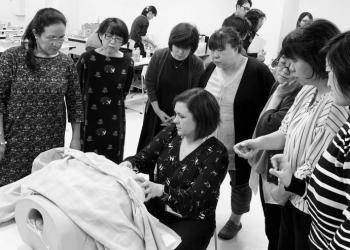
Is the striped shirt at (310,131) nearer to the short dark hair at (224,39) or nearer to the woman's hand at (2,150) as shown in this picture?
the short dark hair at (224,39)

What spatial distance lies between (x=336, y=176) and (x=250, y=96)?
48.7 inches

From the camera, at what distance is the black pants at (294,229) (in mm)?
1471

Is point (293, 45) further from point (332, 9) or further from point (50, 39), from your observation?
point (332, 9)

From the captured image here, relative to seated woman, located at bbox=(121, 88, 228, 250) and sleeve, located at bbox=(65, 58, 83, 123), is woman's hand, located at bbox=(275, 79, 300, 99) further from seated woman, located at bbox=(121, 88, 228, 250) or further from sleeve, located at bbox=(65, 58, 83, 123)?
sleeve, located at bbox=(65, 58, 83, 123)

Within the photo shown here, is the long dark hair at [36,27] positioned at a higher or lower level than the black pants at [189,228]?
higher

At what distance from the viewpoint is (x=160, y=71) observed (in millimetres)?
2725

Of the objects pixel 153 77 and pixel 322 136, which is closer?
pixel 322 136

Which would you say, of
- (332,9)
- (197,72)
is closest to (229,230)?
(197,72)

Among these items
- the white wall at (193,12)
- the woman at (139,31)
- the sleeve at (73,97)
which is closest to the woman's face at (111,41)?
the sleeve at (73,97)

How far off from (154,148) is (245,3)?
385 centimetres

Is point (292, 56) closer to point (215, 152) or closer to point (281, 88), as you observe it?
point (281, 88)

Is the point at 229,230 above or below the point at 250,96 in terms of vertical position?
below

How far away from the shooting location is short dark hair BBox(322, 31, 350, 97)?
1053 mm

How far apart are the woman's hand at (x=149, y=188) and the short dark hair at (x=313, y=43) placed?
77 cm
